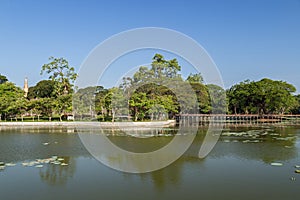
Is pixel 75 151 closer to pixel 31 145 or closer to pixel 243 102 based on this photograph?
pixel 31 145

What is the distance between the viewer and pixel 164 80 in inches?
1278

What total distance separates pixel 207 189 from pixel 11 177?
199 inches

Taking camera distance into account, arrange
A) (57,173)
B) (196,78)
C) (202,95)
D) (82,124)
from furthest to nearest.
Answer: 1. (196,78)
2. (202,95)
3. (82,124)
4. (57,173)

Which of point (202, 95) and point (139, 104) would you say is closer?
point (139, 104)

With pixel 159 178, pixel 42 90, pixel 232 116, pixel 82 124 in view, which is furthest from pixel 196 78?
pixel 159 178

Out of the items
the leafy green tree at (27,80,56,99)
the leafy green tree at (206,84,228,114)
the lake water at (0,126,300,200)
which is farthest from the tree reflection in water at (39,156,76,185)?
the leafy green tree at (27,80,56,99)

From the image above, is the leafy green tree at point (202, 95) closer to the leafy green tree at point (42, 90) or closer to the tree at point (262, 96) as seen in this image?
the tree at point (262, 96)

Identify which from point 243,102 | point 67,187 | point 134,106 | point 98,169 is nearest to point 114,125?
point 134,106

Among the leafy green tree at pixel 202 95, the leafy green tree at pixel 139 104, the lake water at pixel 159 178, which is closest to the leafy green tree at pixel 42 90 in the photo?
the leafy green tree at pixel 139 104

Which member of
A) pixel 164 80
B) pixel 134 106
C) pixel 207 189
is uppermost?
pixel 164 80

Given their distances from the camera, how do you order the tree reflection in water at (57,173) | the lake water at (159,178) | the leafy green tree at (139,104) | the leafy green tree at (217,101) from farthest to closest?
the leafy green tree at (217,101)
the leafy green tree at (139,104)
the tree reflection in water at (57,173)
the lake water at (159,178)

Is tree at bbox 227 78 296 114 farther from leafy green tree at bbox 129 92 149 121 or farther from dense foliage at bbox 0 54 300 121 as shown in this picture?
leafy green tree at bbox 129 92 149 121

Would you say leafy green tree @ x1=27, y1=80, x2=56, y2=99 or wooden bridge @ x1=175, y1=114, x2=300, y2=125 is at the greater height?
leafy green tree @ x1=27, y1=80, x2=56, y2=99

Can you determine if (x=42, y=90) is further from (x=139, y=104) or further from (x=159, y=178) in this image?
(x=159, y=178)
